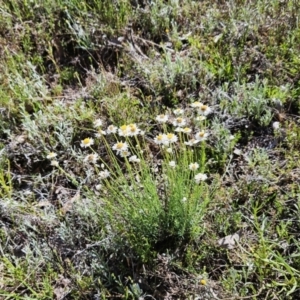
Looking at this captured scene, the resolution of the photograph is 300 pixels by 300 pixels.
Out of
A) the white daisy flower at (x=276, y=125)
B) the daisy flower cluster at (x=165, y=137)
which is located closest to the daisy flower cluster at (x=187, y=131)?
the daisy flower cluster at (x=165, y=137)

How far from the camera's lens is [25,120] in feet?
10.6

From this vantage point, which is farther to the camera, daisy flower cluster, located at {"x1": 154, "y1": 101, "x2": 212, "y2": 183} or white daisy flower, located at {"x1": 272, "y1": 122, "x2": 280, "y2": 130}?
white daisy flower, located at {"x1": 272, "y1": 122, "x2": 280, "y2": 130}

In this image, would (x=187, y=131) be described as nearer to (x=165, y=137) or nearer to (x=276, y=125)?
(x=165, y=137)

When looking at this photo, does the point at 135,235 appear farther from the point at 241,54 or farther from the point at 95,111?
the point at 241,54

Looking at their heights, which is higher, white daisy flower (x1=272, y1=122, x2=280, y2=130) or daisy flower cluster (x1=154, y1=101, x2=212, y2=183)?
daisy flower cluster (x1=154, y1=101, x2=212, y2=183)

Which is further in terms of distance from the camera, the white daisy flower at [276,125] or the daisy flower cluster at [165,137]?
the white daisy flower at [276,125]

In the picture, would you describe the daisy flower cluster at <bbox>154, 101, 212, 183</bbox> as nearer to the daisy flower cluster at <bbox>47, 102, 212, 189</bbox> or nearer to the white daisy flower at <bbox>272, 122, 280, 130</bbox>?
the daisy flower cluster at <bbox>47, 102, 212, 189</bbox>

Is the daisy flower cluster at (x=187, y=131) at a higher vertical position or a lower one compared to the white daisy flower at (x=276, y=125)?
higher

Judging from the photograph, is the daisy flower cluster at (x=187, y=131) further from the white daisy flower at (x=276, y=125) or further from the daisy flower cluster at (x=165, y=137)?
the white daisy flower at (x=276, y=125)

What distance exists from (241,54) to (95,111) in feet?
4.12

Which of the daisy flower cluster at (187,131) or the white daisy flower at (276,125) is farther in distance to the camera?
the white daisy flower at (276,125)

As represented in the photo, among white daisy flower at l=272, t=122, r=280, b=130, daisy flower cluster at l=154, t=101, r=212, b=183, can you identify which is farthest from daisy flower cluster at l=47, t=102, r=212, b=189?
white daisy flower at l=272, t=122, r=280, b=130

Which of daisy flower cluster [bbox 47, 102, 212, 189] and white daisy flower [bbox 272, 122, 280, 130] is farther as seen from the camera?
white daisy flower [bbox 272, 122, 280, 130]

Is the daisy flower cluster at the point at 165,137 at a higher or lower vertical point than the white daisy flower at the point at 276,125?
higher
